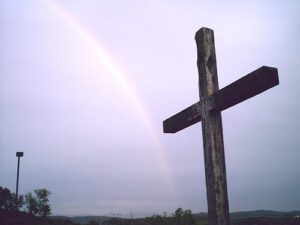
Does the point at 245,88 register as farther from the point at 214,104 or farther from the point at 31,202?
the point at 31,202

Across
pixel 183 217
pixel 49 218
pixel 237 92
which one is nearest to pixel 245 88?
pixel 237 92

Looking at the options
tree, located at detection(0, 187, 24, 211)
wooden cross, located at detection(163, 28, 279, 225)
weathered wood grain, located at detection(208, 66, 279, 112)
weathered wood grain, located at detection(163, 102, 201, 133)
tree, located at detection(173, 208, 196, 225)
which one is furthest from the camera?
tree, located at detection(0, 187, 24, 211)

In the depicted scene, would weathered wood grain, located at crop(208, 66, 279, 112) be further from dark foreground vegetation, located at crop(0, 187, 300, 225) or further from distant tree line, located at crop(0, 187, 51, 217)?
distant tree line, located at crop(0, 187, 51, 217)

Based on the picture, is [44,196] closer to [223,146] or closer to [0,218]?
[0,218]

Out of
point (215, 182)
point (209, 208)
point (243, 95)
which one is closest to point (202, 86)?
point (243, 95)

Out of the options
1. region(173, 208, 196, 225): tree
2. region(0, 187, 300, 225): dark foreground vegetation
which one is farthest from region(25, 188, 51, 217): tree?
region(173, 208, 196, 225): tree

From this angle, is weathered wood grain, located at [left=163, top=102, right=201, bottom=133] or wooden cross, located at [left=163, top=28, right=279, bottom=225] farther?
weathered wood grain, located at [left=163, top=102, right=201, bottom=133]

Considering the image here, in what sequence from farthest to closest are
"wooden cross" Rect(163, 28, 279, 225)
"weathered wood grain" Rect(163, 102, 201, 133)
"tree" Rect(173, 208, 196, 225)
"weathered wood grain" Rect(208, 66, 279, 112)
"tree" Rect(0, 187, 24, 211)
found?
"tree" Rect(0, 187, 24, 211)
"tree" Rect(173, 208, 196, 225)
"weathered wood grain" Rect(163, 102, 201, 133)
"wooden cross" Rect(163, 28, 279, 225)
"weathered wood grain" Rect(208, 66, 279, 112)

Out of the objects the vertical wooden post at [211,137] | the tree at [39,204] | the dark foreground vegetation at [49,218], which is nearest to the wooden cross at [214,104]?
the vertical wooden post at [211,137]

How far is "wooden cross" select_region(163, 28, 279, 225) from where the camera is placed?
262cm

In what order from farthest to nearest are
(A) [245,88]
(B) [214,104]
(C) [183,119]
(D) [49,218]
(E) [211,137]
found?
(D) [49,218] → (C) [183,119] → (B) [214,104] → (E) [211,137] → (A) [245,88]

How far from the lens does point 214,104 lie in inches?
118

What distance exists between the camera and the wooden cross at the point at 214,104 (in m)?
2.62

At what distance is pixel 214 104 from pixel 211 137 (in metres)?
0.36
